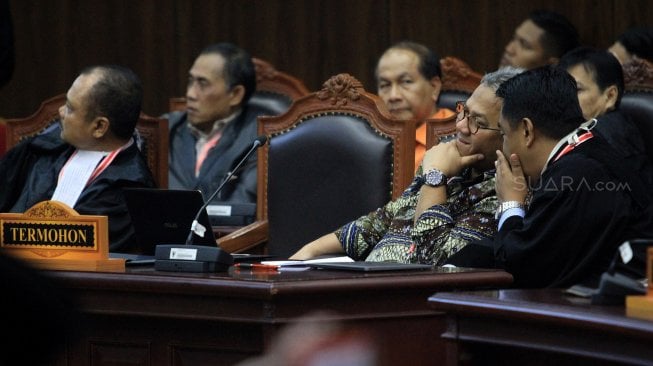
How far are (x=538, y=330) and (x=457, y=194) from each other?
3.63 feet

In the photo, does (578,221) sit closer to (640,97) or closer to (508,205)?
(508,205)

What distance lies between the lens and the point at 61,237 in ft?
9.89

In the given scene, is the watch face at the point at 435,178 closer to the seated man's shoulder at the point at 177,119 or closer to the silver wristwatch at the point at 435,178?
the silver wristwatch at the point at 435,178

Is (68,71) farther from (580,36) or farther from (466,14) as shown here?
(580,36)

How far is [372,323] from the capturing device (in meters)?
2.76

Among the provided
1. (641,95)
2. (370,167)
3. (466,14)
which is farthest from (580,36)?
(370,167)

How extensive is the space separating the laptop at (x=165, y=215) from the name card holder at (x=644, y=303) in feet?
3.86

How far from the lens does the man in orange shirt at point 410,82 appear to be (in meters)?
5.03

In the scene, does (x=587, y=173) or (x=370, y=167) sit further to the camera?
(x=370, y=167)

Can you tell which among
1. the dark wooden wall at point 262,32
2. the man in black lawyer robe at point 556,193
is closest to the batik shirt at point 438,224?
the man in black lawyer robe at point 556,193

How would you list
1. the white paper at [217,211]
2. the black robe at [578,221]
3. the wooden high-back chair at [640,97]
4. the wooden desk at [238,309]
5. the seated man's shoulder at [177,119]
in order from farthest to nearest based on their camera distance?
the seated man's shoulder at [177,119]
the white paper at [217,211]
the wooden high-back chair at [640,97]
the black robe at [578,221]
the wooden desk at [238,309]

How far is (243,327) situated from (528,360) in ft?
2.19

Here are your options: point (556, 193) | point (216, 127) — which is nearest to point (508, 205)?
point (556, 193)

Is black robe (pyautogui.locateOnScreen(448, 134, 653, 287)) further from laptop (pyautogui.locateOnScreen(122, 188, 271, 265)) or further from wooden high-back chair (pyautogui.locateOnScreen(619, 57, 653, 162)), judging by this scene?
wooden high-back chair (pyautogui.locateOnScreen(619, 57, 653, 162))
